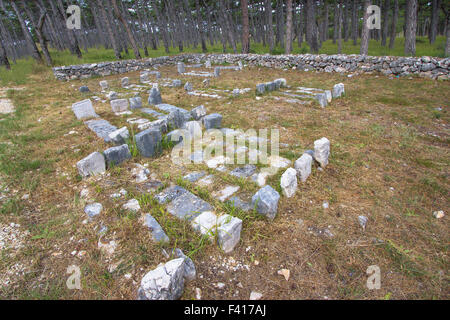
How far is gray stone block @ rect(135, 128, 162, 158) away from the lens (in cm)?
407

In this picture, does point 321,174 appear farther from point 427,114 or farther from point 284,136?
point 427,114

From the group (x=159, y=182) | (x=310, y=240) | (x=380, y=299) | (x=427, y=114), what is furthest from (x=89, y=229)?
(x=427, y=114)

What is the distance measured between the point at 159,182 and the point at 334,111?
5144 mm

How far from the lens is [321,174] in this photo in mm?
3488

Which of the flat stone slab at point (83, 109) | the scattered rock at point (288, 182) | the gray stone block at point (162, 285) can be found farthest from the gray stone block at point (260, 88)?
the gray stone block at point (162, 285)

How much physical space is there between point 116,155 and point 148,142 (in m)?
0.59

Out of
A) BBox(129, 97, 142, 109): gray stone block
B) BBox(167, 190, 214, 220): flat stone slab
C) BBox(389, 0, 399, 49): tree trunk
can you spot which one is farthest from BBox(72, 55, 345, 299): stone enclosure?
BBox(389, 0, 399, 49): tree trunk

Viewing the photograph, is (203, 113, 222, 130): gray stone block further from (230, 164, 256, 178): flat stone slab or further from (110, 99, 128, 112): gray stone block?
(110, 99, 128, 112): gray stone block

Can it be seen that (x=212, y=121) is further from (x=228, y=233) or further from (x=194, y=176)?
(x=228, y=233)

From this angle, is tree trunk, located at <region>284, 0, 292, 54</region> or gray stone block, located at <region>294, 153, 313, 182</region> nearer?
gray stone block, located at <region>294, 153, 313, 182</region>

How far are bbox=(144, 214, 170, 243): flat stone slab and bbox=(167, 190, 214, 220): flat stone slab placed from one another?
0.91ft

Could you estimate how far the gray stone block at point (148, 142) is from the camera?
13.4ft

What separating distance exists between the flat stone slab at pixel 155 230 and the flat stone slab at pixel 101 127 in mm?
2851
